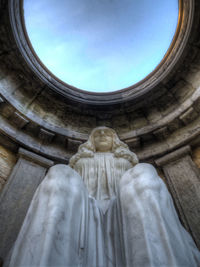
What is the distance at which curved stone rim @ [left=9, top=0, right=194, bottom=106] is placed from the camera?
6.21 m

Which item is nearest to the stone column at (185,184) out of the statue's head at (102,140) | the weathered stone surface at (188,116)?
the weathered stone surface at (188,116)

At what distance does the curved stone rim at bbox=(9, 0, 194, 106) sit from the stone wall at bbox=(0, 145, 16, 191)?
120 inches

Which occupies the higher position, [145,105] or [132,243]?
[145,105]

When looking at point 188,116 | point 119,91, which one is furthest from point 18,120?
point 188,116

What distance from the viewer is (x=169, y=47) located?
7270 millimetres

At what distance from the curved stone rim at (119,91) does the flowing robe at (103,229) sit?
5.99 meters

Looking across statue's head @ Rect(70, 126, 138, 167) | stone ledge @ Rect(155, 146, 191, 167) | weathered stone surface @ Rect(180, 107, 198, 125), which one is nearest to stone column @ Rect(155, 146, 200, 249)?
stone ledge @ Rect(155, 146, 191, 167)

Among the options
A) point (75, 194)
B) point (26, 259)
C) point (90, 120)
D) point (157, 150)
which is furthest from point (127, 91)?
point (26, 259)

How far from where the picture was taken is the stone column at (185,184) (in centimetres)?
389

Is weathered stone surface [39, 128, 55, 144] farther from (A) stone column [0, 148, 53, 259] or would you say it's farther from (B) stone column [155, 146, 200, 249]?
(B) stone column [155, 146, 200, 249]

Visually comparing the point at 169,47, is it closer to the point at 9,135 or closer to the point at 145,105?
the point at 145,105

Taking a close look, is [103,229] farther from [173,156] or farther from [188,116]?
[188,116]

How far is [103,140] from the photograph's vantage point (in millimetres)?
3547

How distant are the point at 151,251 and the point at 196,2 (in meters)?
7.27
